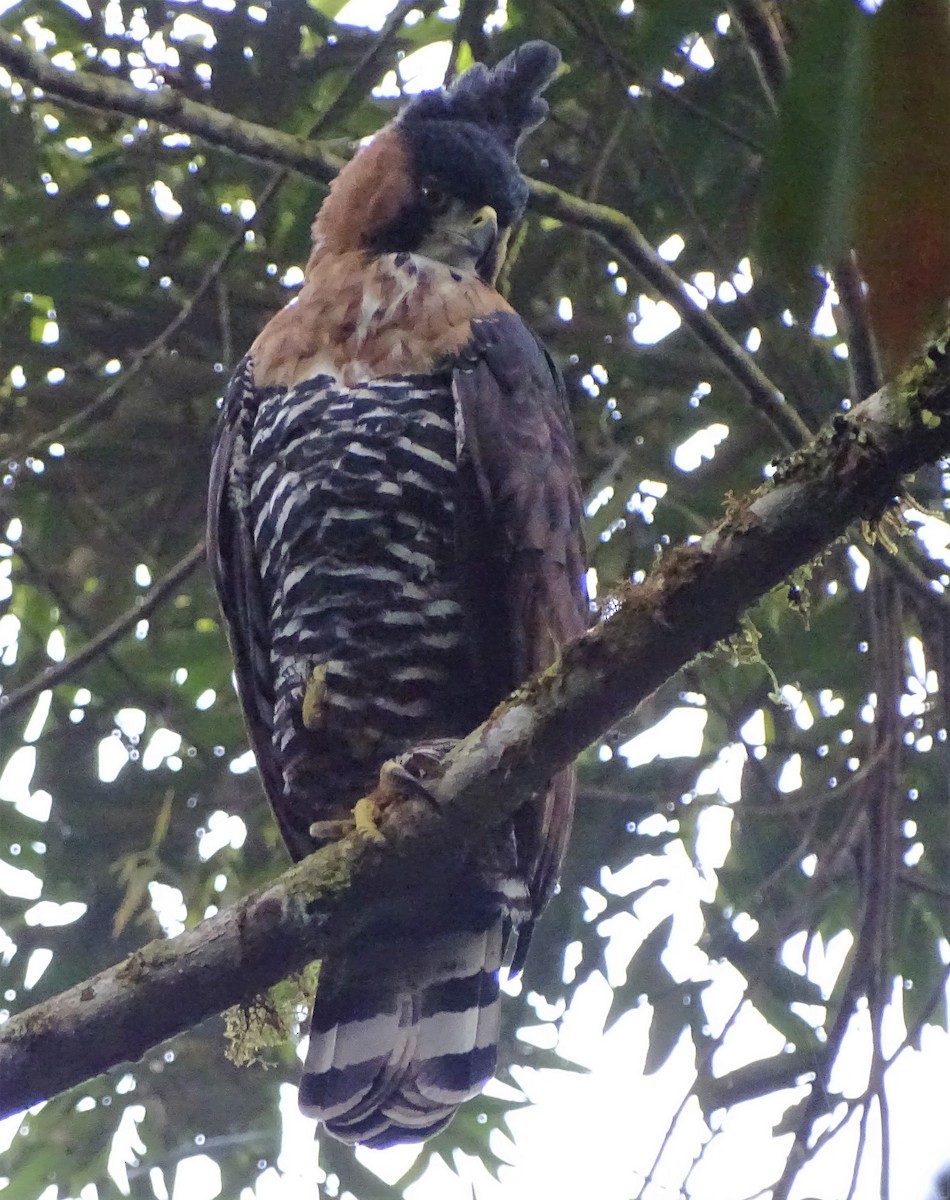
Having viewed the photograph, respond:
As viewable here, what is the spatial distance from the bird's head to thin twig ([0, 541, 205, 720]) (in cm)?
84

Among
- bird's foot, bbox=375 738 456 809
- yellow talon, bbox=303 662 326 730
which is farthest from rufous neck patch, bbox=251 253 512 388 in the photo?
bird's foot, bbox=375 738 456 809

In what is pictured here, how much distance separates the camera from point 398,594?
2.58 meters

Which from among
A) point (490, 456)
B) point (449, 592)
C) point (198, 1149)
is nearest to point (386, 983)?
point (449, 592)

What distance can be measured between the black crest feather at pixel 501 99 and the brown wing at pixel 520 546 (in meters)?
0.84

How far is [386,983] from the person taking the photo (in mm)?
2553

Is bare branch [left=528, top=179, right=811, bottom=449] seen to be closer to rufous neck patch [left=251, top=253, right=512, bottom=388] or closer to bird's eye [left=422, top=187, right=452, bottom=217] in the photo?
rufous neck patch [left=251, top=253, right=512, bottom=388]

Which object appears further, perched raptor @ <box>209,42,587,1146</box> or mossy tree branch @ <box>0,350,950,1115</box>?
perched raptor @ <box>209,42,587,1146</box>

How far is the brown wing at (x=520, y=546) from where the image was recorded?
2490 mm

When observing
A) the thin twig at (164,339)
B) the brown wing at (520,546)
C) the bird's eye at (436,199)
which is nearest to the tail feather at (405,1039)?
the brown wing at (520,546)

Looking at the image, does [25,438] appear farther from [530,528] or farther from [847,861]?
[847,861]

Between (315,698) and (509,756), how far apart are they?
88 centimetres

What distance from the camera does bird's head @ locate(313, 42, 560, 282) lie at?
3152 millimetres

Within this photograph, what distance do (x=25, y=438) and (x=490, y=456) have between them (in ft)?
4.58

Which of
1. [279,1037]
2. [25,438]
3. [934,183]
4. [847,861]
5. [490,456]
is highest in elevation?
[25,438]
